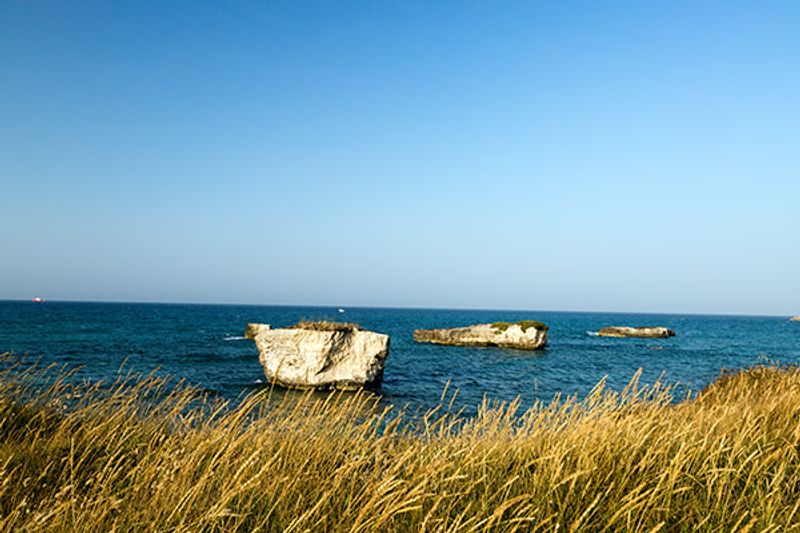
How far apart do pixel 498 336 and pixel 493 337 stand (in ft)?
1.69

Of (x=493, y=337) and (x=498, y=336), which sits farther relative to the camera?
(x=493, y=337)

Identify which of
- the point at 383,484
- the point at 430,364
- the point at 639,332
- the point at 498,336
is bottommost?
the point at 639,332

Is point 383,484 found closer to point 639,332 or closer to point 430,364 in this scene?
point 430,364

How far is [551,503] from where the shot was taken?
10.4ft

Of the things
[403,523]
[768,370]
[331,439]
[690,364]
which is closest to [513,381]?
[768,370]

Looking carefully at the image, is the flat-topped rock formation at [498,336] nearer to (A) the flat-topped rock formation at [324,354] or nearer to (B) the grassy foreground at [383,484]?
(A) the flat-topped rock formation at [324,354]

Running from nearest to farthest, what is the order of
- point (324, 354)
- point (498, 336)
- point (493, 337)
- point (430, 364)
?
Answer: 1. point (324, 354)
2. point (430, 364)
3. point (498, 336)
4. point (493, 337)

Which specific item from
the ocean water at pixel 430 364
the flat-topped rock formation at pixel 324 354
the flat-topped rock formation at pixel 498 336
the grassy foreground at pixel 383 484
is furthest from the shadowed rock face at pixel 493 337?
the grassy foreground at pixel 383 484

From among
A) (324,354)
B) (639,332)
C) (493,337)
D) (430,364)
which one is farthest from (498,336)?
(639,332)

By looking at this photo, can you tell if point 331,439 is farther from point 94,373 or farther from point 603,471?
point 94,373

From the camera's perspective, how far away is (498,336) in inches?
1842

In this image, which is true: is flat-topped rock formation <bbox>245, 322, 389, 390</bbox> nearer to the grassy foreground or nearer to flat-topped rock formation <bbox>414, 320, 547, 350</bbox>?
the grassy foreground

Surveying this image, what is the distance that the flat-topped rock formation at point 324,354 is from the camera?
20688 millimetres

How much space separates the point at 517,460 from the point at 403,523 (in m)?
1.60
